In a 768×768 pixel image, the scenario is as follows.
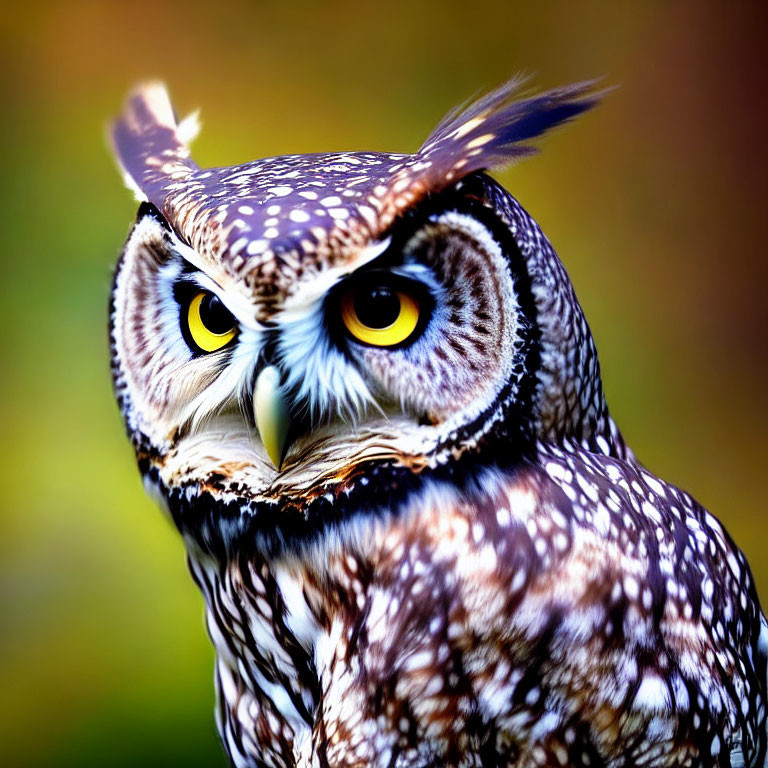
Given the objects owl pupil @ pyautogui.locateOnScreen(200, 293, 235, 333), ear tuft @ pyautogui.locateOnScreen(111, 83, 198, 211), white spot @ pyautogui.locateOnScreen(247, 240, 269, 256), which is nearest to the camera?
white spot @ pyautogui.locateOnScreen(247, 240, 269, 256)

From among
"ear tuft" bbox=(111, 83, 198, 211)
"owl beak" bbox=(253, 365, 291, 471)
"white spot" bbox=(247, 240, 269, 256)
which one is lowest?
"owl beak" bbox=(253, 365, 291, 471)

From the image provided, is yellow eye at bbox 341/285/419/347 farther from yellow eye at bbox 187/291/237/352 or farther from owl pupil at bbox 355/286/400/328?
yellow eye at bbox 187/291/237/352

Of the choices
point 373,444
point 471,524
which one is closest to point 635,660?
point 471,524

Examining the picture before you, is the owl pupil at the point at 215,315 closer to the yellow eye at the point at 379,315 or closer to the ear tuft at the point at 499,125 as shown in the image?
the yellow eye at the point at 379,315

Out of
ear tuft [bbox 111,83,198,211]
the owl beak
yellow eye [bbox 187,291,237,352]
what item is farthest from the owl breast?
ear tuft [bbox 111,83,198,211]

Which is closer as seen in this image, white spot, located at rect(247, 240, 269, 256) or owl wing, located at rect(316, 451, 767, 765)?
white spot, located at rect(247, 240, 269, 256)

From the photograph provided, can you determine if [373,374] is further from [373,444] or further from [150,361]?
[150,361]

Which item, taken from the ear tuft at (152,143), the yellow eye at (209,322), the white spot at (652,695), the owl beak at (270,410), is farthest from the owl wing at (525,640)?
the ear tuft at (152,143)

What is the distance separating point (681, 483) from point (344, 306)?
1.92m

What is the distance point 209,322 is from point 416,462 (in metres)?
0.26

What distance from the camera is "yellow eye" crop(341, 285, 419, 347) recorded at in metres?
0.93

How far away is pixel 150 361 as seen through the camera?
1088 mm

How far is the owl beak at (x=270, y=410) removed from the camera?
913mm

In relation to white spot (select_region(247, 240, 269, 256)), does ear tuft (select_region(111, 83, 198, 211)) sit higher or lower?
higher
